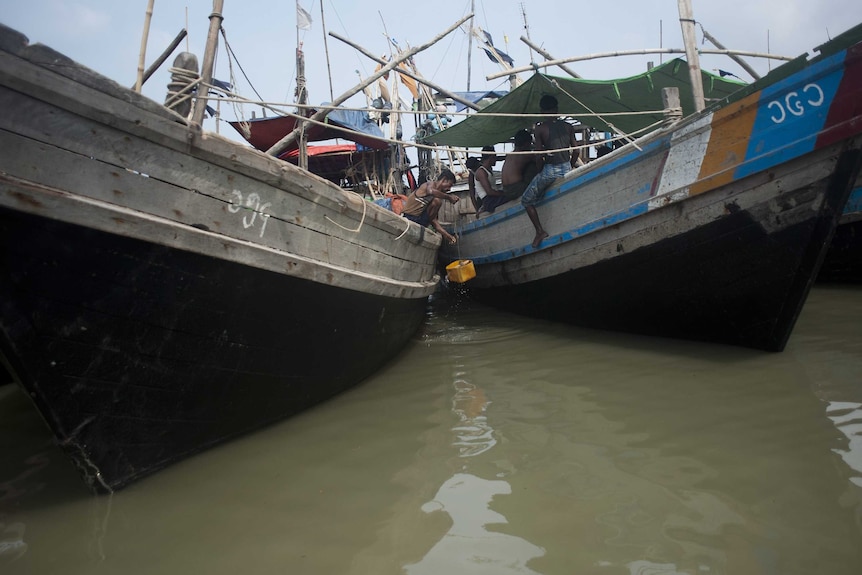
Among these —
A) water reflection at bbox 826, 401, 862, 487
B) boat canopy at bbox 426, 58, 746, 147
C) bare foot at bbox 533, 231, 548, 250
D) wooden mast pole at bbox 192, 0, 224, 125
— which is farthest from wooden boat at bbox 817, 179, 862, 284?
wooden mast pole at bbox 192, 0, 224, 125

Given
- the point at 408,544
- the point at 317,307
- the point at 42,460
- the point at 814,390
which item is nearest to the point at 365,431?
the point at 317,307

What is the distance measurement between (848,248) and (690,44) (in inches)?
146

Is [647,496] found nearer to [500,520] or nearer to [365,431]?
[500,520]

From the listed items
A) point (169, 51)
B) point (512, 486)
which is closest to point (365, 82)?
point (169, 51)

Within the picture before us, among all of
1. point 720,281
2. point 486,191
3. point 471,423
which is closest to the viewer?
point 471,423

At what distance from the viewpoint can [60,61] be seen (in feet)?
7.20

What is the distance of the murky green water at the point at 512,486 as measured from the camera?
2064mm

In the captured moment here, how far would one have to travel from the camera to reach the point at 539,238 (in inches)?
228

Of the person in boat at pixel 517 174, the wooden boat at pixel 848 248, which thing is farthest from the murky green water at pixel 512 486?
the person in boat at pixel 517 174

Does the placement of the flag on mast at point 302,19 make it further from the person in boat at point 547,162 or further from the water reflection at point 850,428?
the water reflection at point 850,428

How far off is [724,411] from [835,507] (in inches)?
41.4

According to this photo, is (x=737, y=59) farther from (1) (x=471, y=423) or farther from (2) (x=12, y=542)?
(2) (x=12, y=542)

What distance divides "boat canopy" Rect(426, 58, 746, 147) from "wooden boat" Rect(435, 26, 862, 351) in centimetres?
167

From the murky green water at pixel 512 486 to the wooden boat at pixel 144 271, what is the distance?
14.4 inches
